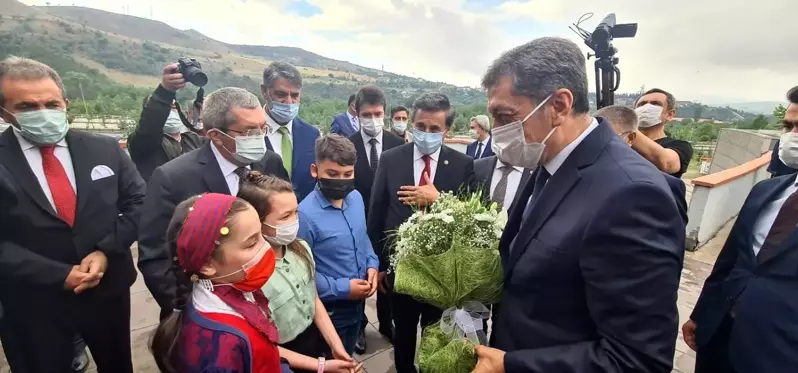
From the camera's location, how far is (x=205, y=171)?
94.3 inches

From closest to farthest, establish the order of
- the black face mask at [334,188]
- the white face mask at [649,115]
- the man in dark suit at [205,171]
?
the man in dark suit at [205,171]
the black face mask at [334,188]
the white face mask at [649,115]

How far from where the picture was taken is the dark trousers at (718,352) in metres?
2.07

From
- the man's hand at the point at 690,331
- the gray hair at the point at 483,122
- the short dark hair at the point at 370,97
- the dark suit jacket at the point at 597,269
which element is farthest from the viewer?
the gray hair at the point at 483,122

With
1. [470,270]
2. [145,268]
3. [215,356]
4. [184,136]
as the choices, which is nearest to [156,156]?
[184,136]

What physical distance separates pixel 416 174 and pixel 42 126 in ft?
8.23

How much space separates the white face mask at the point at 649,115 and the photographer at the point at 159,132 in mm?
3841

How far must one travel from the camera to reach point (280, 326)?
2037 mm

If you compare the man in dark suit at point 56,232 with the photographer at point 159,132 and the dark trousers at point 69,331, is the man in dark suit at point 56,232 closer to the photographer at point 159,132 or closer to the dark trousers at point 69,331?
the dark trousers at point 69,331

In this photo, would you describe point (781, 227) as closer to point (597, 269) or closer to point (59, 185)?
point (597, 269)

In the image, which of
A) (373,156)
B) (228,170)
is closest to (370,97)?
(373,156)

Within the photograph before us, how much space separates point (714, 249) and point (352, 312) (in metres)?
6.90

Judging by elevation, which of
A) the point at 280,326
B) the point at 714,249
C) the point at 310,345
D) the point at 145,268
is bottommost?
the point at 714,249

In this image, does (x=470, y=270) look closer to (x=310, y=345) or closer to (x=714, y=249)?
(x=310, y=345)

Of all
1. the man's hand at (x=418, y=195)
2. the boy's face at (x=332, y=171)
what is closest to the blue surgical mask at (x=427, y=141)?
the man's hand at (x=418, y=195)
